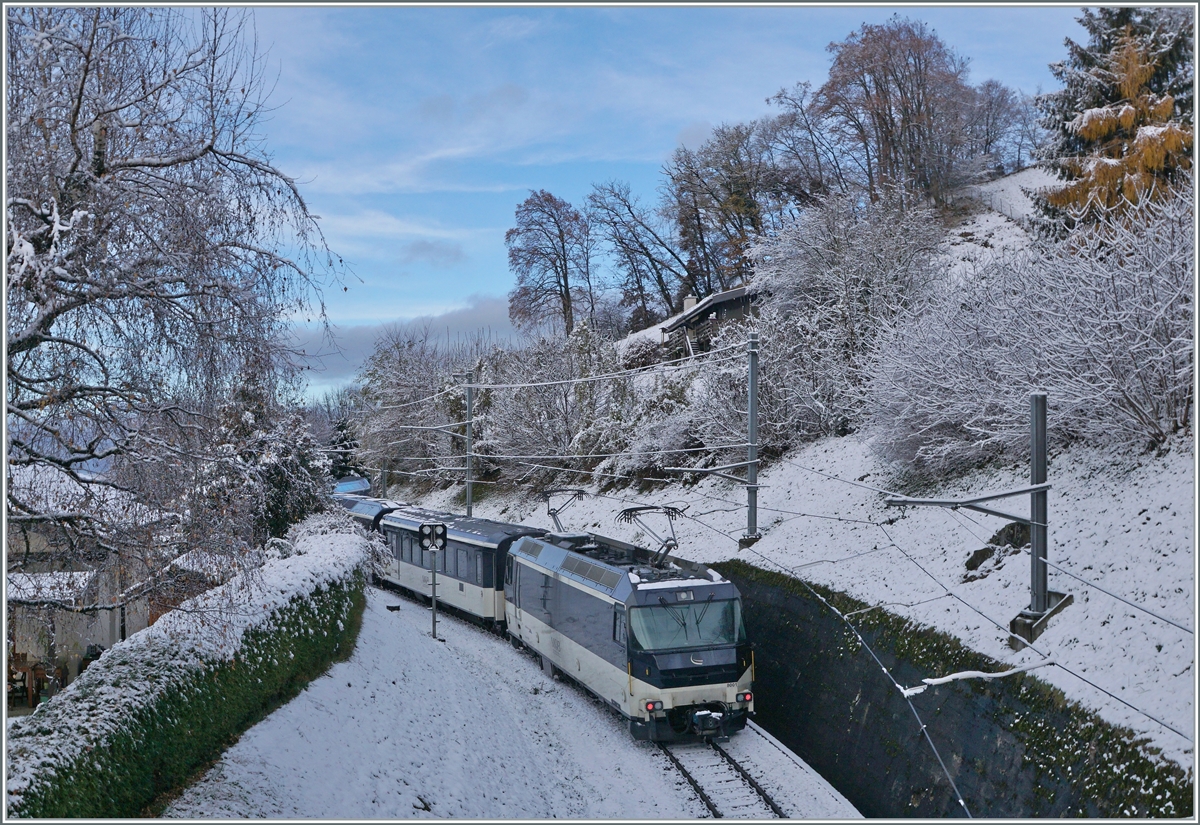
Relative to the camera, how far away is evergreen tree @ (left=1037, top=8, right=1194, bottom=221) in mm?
17891

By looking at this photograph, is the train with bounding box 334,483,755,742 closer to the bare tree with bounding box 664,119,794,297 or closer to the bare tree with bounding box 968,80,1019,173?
the bare tree with bounding box 664,119,794,297

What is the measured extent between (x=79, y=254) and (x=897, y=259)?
24325 millimetres

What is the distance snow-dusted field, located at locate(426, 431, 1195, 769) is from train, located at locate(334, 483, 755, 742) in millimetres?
2659

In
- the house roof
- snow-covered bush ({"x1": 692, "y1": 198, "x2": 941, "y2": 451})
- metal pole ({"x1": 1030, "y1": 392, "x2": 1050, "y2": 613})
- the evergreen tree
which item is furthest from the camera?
the house roof

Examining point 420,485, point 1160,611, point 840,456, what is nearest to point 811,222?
point 840,456

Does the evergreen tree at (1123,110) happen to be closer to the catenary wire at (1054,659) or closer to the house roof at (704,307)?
the catenary wire at (1054,659)

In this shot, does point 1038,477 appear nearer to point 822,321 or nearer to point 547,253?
point 822,321

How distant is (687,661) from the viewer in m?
14.1

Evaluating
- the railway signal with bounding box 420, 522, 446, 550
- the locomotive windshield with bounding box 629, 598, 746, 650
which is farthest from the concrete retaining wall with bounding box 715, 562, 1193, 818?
the railway signal with bounding box 420, 522, 446, 550

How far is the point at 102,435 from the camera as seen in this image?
5.88m

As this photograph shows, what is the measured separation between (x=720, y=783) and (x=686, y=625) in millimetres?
2588

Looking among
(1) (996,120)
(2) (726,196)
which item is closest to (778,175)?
(2) (726,196)

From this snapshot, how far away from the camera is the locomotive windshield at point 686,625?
46.2 ft

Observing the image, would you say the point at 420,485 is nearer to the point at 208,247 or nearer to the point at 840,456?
the point at 840,456
